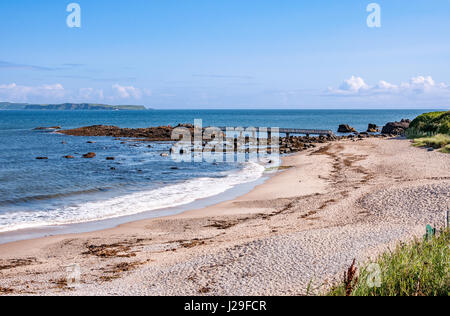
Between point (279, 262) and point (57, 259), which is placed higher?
point (279, 262)

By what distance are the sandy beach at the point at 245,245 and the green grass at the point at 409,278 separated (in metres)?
0.76

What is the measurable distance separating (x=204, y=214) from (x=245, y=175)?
10781 mm

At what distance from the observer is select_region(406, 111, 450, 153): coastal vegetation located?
3135cm

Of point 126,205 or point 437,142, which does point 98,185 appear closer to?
point 126,205

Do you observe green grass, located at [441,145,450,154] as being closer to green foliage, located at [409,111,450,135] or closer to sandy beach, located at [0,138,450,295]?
green foliage, located at [409,111,450,135]

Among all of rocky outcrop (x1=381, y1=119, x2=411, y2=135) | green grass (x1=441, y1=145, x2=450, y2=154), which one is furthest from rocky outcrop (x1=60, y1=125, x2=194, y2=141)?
green grass (x1=441, y1=145, x2=450, y2=154)

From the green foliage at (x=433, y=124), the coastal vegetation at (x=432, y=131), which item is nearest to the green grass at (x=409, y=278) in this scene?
the coastal vegetation at (x=432, y=131)

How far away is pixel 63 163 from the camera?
104ft

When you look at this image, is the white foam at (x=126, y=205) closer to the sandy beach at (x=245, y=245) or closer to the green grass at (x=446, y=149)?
the sandy beach at (x=245, y=245)

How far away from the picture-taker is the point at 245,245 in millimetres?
10094

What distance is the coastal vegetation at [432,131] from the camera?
31.3m

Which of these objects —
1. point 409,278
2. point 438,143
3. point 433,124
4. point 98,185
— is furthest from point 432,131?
point 409,278
